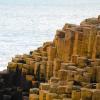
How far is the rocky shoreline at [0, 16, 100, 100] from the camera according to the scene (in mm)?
27453

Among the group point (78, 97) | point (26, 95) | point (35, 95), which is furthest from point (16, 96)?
point (78, 97)

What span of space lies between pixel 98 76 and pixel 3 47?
61.5 m

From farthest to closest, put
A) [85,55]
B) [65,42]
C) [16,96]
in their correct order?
1. [16,96]
2. [65,42]
3. [85,55]

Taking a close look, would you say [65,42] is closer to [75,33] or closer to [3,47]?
[75,33]

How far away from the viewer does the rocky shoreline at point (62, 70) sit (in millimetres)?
27453

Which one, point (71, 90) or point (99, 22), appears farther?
point (99, 22)

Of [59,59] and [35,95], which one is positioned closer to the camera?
[35,95]

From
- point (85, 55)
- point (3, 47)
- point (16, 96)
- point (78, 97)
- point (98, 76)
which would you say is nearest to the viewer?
point (78, 97)

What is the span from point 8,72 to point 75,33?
6309mm

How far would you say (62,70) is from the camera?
29.5 metres

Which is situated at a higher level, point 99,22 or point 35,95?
point 99,22

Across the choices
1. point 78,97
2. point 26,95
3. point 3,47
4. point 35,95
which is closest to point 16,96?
point 26,95

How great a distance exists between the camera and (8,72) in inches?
1479

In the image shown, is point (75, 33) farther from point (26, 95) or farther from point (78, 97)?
point (78, 97)
